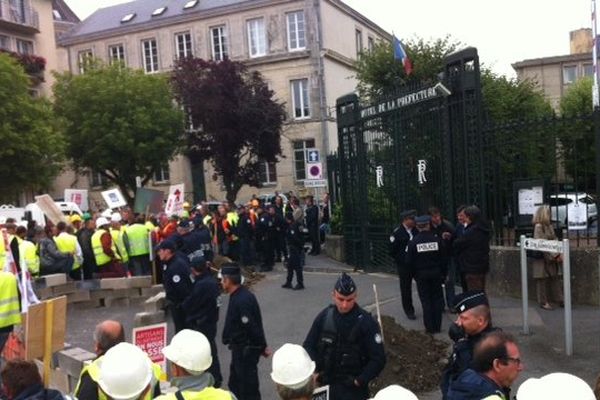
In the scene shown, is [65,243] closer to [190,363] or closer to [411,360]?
[411,360]

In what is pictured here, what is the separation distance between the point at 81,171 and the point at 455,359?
3858cm

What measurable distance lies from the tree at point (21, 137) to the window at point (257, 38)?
15019 millimetres

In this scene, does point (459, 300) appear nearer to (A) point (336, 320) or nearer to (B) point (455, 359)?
(B) point (455, 359)

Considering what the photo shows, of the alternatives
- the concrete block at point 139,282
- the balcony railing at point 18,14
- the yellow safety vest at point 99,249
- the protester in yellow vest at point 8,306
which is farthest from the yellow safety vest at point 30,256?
the balcony railing at point 18,14

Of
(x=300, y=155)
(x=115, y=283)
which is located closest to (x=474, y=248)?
(x=115, y=283)

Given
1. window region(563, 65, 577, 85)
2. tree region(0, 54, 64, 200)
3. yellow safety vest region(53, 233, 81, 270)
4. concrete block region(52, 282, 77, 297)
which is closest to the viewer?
concrete block region(52, 282, 77, 297)

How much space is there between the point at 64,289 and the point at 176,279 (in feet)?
19.2

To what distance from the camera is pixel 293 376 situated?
392cm

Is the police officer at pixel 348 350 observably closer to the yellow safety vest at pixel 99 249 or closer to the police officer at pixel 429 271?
the police officer at pixel 429 271

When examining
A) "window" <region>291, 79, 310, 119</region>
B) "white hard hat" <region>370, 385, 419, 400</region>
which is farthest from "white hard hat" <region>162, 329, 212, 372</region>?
"window" <region>291, 79, 310, 119</region>

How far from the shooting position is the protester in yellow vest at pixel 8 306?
820cm

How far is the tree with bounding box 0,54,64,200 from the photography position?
29.2m

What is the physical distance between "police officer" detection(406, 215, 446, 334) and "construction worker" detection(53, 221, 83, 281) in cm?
773

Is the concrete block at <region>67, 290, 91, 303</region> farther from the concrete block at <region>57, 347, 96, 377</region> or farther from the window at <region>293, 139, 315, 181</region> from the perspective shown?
the window at <region>293, 139, 315, 181</region>
